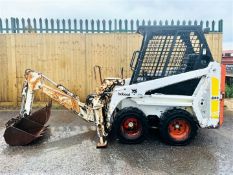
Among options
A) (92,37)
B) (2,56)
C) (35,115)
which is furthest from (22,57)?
(35,115)

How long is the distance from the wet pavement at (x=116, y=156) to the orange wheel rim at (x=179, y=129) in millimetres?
230

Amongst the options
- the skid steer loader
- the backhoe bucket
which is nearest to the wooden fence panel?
the backhoe bucket

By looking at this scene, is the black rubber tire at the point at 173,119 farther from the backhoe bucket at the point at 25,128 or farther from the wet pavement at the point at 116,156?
the backhoe bucket at the point at 25,128

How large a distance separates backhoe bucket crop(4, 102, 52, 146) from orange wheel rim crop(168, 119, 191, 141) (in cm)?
275

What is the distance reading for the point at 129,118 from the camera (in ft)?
19.5

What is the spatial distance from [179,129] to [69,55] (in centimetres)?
491

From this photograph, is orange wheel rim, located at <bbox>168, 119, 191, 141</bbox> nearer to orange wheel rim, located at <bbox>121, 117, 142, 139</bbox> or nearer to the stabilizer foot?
orange wheel rim, located at <bbox>121, 117, 142, 139</bbox>

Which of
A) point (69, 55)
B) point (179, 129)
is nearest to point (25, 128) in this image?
point (179, 129)

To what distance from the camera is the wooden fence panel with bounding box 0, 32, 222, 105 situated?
9383 mm

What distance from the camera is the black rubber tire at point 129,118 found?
231 inches

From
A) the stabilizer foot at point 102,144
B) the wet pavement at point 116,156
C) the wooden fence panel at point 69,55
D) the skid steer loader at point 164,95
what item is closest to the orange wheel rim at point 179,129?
the skid steer loader at point 164,95

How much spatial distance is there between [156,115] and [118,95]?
2.99 feet

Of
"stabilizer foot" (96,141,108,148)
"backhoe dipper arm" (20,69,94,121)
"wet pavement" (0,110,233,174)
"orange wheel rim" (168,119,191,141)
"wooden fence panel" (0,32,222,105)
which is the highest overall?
"wooden fence panel" (0,32,222,105)

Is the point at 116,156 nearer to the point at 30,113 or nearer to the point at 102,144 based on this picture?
the point at 102,144
